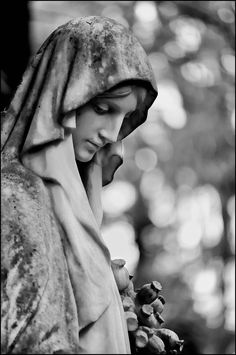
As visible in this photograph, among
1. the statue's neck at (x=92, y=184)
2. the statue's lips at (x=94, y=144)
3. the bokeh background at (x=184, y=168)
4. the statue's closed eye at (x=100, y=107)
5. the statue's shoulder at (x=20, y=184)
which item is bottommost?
the bokeh background at (x=184, y=168)

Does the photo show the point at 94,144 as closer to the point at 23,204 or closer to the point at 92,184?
the point at 92,184

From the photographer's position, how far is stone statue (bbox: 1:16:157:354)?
4062 mm

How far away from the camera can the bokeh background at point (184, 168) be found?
17.1 metres

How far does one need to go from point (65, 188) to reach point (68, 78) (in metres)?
0.48

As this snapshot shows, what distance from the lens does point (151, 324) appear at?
4.63 m

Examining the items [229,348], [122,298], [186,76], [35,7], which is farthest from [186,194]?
[122,298]

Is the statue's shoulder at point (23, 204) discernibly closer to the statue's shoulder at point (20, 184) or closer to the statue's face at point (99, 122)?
the statue's shoulder at point (20, 184)

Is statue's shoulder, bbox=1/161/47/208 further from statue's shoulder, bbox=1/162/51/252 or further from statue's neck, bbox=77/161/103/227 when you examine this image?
statue's neck, bbox=77/161/103/227


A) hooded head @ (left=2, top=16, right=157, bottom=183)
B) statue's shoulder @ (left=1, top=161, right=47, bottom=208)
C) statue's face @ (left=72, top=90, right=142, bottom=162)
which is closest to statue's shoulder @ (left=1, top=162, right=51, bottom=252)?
statue's shoulder @ (left=1, top=161, right=47, bottom=208)

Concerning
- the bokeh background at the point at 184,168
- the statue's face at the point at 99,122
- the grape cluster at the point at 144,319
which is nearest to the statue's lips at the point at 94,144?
the statue's face at the point at 99,122

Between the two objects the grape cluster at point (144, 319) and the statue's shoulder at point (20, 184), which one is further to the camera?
the grape cluster at point (144, 319)

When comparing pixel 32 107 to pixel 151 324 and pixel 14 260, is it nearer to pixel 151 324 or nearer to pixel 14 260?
pixel 14 260

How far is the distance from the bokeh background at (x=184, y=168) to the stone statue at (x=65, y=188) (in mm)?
10378

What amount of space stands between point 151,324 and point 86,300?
500mm
